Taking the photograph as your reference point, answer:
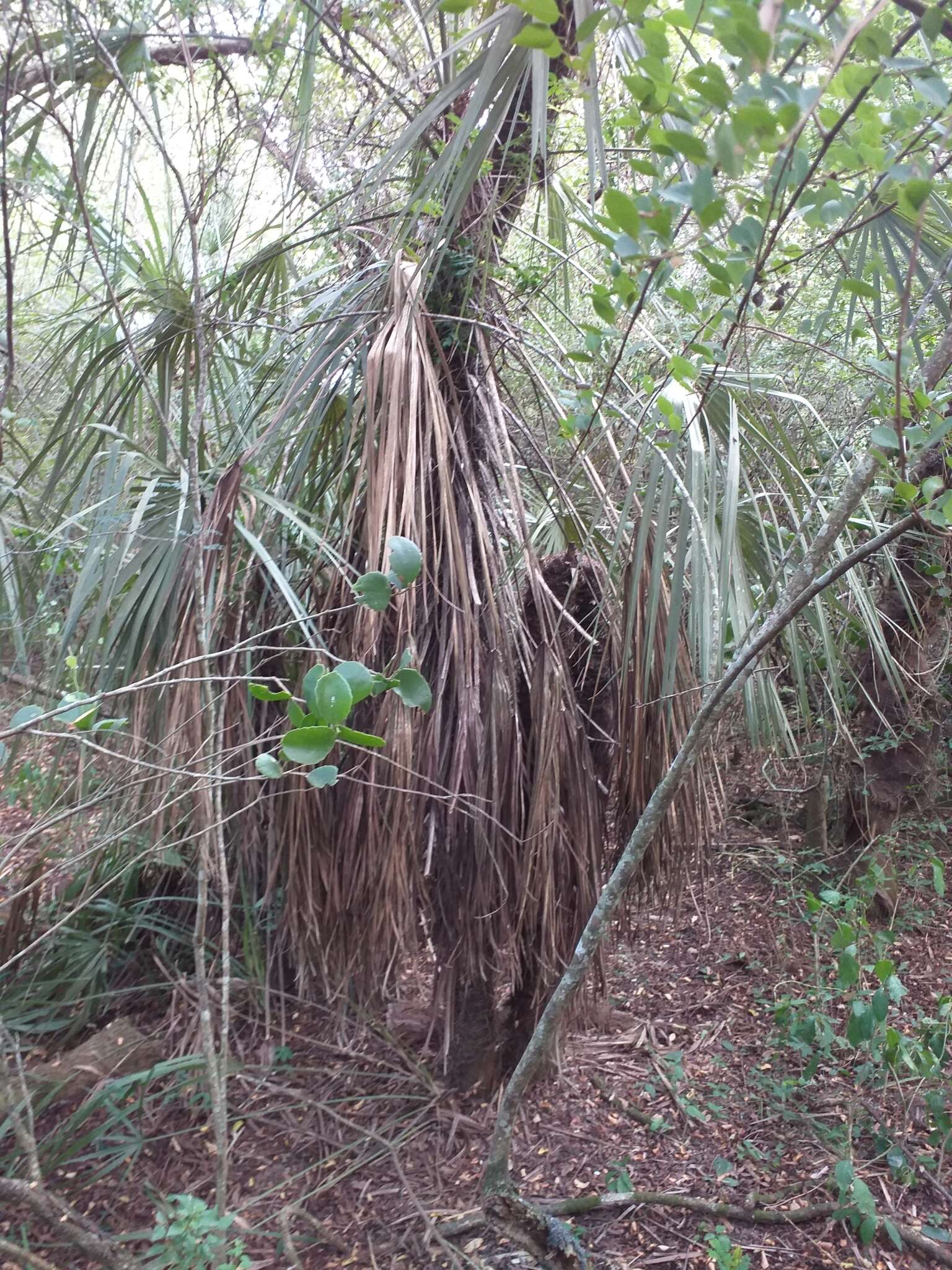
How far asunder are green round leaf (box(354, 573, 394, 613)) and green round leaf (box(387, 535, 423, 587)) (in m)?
0.02

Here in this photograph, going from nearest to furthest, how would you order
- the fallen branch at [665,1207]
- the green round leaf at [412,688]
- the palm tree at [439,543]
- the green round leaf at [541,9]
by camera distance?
the green round leaf at [541,9] → the green round leaf at [412,688] → the palm tree at [439,543] → the fallen branch at [665,1207]

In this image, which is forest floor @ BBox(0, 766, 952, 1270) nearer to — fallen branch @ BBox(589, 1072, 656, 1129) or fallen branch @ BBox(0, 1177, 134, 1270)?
fallen branch @ BBox(589, 1072, 656, 1129)

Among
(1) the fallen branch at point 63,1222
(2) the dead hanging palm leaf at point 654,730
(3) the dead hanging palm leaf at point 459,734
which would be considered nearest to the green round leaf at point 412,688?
(3) the dead hanging palm leaf at point 459,734

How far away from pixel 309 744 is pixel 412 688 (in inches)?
6.4

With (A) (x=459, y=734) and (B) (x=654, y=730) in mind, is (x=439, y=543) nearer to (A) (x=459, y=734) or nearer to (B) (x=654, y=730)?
(A) (x=459, y=734)

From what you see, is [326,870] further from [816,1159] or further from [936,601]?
[936,601]

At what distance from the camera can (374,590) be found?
1005mm

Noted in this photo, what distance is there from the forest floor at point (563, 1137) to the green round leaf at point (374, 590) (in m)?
1.07

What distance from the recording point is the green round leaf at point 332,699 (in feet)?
2.83

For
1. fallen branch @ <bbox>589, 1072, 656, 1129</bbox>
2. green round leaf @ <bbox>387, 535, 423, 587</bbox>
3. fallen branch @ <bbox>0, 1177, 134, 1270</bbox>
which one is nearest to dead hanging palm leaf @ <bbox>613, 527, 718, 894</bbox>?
green round leaf @ <bbox>387, 535, 423, 587</bbox>

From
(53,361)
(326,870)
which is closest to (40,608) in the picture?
(53,361)

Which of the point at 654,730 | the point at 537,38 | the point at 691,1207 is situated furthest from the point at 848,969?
the point at 537,38

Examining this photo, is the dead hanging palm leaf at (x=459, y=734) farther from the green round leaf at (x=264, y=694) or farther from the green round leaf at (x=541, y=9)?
the green round leaf at (x=541, y=9)

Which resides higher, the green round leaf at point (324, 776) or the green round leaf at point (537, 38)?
the green round leaf at point (537, 38)
